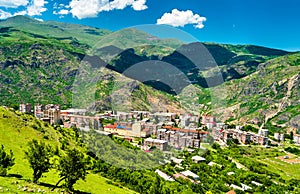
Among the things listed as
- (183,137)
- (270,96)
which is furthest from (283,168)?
(270,96)

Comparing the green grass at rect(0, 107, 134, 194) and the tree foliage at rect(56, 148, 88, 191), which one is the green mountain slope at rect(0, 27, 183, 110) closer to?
the green grass at rect(0, 107, 134, 194)

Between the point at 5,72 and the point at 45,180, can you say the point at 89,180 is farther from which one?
the point at 5,72

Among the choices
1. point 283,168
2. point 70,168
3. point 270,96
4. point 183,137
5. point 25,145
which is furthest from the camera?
point 270,96

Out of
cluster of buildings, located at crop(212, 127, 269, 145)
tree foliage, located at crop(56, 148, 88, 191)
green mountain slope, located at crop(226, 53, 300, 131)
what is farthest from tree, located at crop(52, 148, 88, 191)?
green mountain slope, located at crop(226, 53, 300, 131)

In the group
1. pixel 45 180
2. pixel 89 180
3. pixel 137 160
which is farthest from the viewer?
pixel 89 180

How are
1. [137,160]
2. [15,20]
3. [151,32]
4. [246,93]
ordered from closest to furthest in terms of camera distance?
[151,32], [137,160], [246,93], [15,20]

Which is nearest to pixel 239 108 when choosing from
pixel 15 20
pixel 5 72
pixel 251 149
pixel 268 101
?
pixel 268 101

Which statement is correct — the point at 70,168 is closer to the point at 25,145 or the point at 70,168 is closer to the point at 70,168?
the point at 70,168

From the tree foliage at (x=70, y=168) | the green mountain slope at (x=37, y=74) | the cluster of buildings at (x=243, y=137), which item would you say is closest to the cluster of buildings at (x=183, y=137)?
the cluster of buildings at (x=243, y=137)
